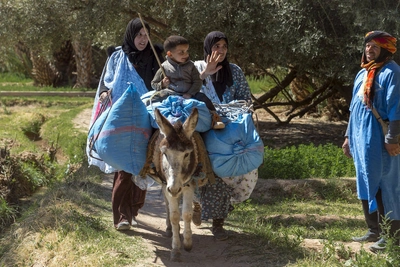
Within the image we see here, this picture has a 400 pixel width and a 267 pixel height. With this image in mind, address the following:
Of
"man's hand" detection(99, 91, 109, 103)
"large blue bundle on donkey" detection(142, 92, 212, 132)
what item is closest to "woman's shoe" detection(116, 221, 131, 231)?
"man's hand" detection(99, 91, 109, 103)

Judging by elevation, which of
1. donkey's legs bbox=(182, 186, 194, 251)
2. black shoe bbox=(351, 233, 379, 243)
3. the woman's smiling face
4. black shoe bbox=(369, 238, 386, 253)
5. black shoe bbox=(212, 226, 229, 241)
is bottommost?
black shoe bbox=(212, 226, 229, 241)

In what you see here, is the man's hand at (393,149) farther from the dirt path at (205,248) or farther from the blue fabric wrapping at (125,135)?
the blue fabric wrapping at (125,135)

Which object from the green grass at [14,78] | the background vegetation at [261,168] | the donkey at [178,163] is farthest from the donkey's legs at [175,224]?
the green grass at [14,78]

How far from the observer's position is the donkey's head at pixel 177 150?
221 inches

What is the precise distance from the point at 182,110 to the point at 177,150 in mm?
543

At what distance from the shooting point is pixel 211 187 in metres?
6.59

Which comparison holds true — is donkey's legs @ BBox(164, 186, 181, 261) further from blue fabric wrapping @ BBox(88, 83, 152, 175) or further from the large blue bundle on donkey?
the large blue bundle on donkey

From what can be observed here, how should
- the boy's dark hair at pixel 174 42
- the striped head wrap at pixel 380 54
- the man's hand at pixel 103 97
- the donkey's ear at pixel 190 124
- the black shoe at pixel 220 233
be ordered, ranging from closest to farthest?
the donkey's ear at pixel 190 124 < the striped head wrap at pixel 380 54 < the boy's dark hair at pixel 174 42 < the black shoe at pixel 220 233 < the man's hand at pixel 103 97

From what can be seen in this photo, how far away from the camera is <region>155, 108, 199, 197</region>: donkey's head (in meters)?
5.61

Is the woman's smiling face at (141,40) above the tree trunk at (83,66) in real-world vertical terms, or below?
above

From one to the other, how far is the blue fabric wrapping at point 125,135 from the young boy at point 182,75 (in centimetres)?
35

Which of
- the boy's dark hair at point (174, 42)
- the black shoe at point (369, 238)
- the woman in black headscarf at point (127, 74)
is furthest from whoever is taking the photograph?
the woman in black headscarf at point (127, 74)

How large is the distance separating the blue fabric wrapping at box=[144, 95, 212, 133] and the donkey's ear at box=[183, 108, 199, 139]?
26 centimetres

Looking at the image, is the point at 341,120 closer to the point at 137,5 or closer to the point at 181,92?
the point at 137,5
